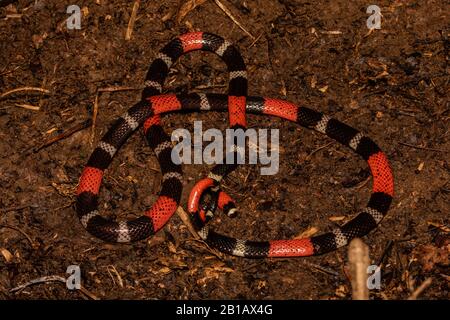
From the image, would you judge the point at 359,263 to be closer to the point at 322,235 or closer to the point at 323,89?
the point at 322,235

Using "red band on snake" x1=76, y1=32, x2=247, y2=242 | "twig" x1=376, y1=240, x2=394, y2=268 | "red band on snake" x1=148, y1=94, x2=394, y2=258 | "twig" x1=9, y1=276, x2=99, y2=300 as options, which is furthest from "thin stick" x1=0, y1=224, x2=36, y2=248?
"twig" x1=376, y1=240, x2=394, y2=268

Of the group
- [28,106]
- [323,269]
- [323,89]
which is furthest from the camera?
[323,89]

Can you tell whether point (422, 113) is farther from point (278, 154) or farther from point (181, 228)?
point (181, 228)

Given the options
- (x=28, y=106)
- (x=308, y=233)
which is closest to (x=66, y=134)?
(x=28, y=106)

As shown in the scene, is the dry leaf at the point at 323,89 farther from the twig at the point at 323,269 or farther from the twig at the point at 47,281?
the twig at the point at 47,281

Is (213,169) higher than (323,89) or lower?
lower

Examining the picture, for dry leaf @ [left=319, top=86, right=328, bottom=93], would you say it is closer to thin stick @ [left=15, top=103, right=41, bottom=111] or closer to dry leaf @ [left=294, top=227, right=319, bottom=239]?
dry leaf @ [left=294, top=227, right=319, bottom=239]
